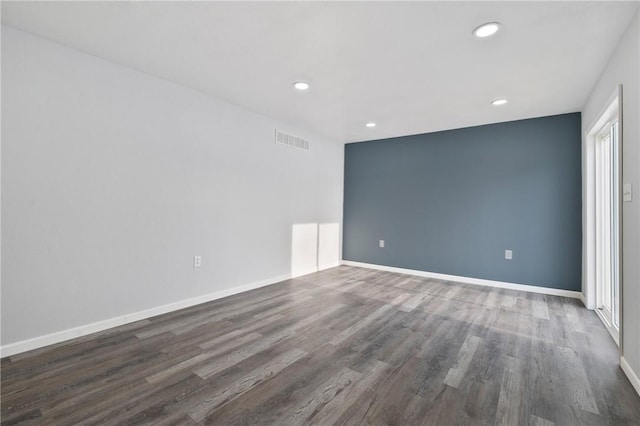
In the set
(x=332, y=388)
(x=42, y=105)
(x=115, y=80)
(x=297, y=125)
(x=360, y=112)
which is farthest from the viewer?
(x=297, y=125)

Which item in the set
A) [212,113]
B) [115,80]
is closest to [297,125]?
[212,113]

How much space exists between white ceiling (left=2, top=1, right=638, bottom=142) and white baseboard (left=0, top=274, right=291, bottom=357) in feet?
7.54

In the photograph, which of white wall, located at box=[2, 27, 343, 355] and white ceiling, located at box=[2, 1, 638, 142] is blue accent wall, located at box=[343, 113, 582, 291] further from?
white wall, located at box=[2, 27, 343, 355]

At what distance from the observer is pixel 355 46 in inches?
90.1

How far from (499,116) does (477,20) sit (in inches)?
95.0

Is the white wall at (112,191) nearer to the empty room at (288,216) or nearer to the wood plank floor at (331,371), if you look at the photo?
the empty room at (288,216)

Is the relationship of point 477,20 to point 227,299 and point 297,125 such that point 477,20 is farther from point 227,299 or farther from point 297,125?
point 227,299

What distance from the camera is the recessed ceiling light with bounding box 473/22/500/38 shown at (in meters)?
2.00

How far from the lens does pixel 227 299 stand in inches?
137

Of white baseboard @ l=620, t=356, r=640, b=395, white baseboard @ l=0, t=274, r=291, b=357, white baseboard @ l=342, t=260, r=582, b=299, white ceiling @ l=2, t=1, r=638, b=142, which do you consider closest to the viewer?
white baseboard @ l=620, t=356, r=640, b=395

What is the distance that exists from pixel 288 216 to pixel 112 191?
2308 mm

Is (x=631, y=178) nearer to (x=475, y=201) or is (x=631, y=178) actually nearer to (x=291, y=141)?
(x=475, y=201)

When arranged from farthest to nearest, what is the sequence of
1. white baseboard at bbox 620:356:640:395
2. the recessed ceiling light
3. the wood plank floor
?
the recessed ceiling light → white baseboard at bbox 620:356:640:395 → the wood plank floor

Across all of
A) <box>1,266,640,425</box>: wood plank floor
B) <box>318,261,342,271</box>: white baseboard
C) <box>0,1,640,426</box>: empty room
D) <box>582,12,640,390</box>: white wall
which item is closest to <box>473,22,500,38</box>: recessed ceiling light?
<box>0,1,640,426</box>: empty room
